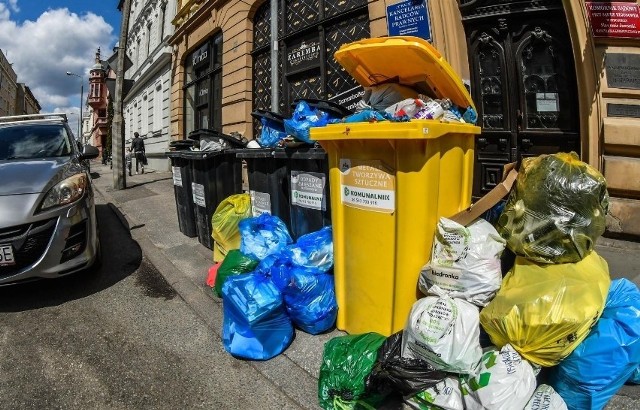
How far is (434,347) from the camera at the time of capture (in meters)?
1.78

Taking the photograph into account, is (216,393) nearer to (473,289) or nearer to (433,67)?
(473,289)

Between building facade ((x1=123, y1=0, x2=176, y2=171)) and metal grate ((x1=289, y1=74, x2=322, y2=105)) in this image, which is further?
building facade ((x1=123, y1=0, x2=176, y2=171))

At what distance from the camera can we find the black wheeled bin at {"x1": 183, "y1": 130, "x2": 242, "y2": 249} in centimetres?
438

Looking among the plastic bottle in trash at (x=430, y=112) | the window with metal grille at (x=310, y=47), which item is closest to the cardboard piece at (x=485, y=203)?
the plastic bottle in trash at (x=430, y=112)

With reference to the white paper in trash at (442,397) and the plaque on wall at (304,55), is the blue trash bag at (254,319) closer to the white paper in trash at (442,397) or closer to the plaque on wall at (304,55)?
the white paper in trash at (442,397)

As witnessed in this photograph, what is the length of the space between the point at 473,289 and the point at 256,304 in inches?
48.7

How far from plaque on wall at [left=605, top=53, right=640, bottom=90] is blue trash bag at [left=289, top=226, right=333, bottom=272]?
3.70 m

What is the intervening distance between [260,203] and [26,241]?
6.16 ft

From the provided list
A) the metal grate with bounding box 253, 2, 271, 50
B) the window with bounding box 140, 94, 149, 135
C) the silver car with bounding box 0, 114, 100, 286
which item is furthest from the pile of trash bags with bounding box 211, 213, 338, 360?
the window with bounding box 140, 94, 149, 135

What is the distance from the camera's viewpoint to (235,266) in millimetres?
3021

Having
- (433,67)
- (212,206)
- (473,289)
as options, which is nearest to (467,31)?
(433,67)

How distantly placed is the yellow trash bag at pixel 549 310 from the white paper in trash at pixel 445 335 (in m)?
0.13

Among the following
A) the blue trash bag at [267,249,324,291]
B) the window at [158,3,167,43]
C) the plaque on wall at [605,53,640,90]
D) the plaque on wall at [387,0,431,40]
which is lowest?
the blue trash bag at [267,249,324,291]

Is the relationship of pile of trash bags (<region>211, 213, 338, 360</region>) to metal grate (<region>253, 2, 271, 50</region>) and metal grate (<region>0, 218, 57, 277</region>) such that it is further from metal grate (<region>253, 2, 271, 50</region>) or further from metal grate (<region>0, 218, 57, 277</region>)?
metal grate (<region>253, 2, 271, 50</region>)
